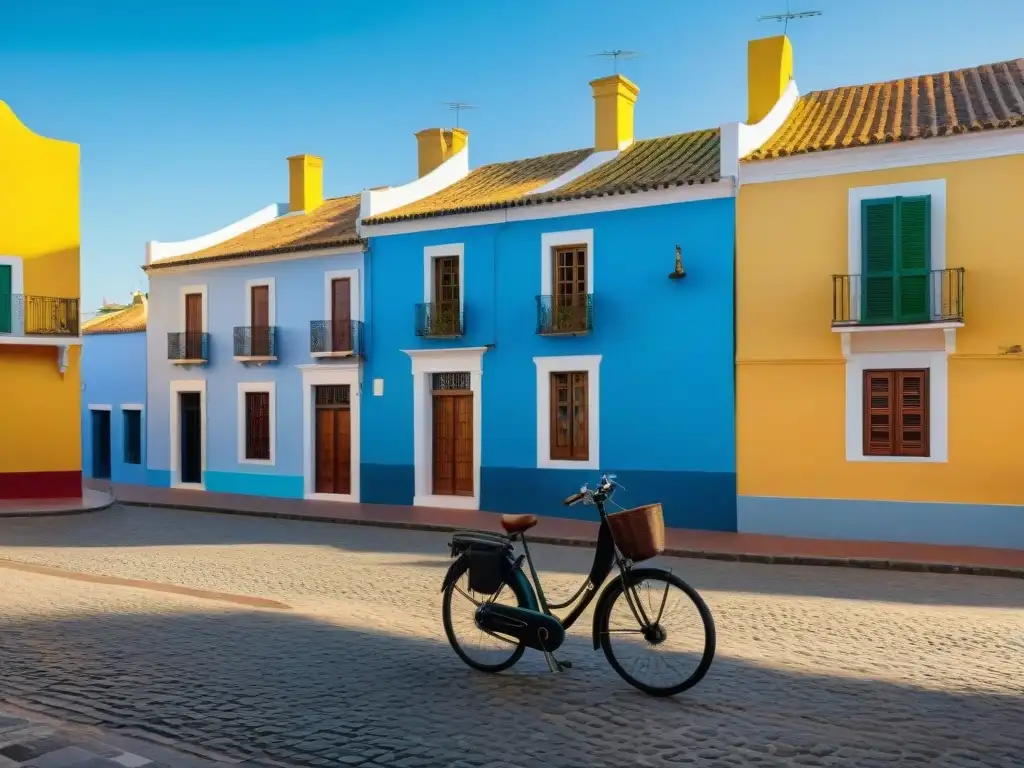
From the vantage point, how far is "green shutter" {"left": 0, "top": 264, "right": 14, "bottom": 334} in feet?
68.4

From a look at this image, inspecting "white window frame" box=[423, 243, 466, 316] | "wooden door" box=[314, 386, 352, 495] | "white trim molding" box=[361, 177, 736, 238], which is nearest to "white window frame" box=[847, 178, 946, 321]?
"white trim molding" box=[361, 177, 736, 238]

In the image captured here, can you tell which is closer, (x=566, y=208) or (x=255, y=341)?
(x=566, y=208)

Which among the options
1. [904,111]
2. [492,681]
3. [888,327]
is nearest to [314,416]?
[888,327]

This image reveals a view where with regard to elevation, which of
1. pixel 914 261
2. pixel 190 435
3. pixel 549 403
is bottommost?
pixel 190 435

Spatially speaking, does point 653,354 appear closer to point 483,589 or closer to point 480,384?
point 480,384

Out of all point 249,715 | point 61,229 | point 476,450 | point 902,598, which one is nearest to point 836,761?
point 249,715

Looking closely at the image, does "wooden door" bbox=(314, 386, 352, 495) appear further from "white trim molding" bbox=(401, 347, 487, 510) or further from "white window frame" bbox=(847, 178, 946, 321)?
"white window frame" bbox=(847, 178, 946, 321)

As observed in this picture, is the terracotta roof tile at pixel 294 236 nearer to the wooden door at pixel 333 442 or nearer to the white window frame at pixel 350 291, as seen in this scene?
the white window frame at pixel 350 291

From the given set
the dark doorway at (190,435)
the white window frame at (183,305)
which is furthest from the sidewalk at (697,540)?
the white window frame at (183,305)

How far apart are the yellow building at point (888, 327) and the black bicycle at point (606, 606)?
10.2 meters

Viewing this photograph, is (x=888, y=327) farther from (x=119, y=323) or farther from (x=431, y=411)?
(x=119, y=323)

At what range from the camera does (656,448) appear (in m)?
17.8

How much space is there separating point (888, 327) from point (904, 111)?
454 cm

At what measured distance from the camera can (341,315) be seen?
22.5 m
